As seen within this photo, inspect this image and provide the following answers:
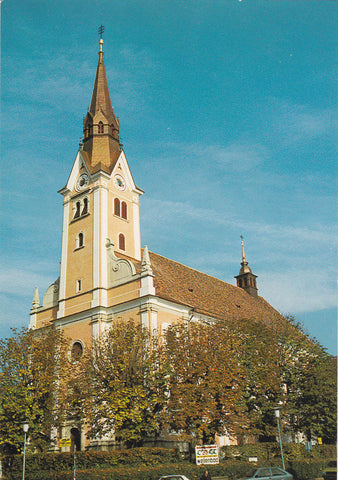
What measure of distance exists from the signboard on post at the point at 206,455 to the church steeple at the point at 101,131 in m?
30.7

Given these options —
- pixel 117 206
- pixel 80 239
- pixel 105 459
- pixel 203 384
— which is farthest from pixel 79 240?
pixel 105 459

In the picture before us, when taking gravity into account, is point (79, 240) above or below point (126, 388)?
above

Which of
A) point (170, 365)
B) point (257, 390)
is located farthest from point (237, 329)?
point (170, 365)

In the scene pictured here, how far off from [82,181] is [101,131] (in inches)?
272

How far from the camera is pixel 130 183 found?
5306 cm

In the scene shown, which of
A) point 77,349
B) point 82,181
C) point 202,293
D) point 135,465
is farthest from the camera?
point 202,293

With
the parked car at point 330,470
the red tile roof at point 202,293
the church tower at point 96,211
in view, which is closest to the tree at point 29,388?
the church tower at point 96,211

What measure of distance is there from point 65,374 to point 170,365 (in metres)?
8.96

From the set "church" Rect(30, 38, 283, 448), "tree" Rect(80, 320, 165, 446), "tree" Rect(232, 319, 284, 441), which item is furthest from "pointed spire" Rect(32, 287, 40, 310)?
"tree" Rect(232, 319, 284, 441)

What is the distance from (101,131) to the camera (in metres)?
54.8

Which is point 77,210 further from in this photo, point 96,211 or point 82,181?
point 96,211

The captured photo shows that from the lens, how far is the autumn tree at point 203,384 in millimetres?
30172

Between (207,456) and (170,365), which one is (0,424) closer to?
(170,365)

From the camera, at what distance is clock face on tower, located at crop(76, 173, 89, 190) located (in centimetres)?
5117
